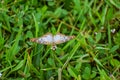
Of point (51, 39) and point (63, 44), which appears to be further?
point (63, 44)

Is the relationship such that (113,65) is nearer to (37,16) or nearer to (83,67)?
(83,67)

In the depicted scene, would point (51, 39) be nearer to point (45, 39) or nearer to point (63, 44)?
point (45, 39)

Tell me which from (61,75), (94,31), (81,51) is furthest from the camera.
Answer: (94,31)

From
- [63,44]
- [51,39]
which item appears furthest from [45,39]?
[63,44]

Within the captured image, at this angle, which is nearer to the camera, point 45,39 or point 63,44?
point 45,39

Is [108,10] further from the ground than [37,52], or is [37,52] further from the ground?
[108,10]

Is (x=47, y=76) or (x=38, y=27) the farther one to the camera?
(x=38, y=27)

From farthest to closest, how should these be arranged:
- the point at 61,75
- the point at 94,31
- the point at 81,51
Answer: the point at 94,31
the point at 81,51
the point at 61,75

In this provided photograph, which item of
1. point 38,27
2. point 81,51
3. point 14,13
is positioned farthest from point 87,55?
point 14,13
